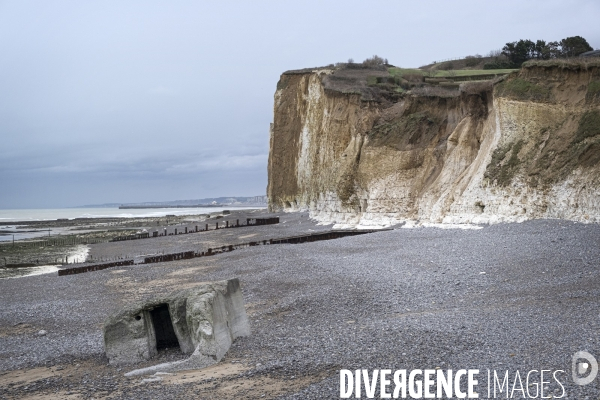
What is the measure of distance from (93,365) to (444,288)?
810cm

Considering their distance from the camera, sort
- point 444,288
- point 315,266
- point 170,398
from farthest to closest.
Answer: point 315,266 < point 444,288 < point 170,398

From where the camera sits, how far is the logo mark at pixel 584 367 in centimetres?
703

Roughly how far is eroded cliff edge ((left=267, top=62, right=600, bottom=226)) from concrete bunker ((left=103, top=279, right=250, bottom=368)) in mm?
13050

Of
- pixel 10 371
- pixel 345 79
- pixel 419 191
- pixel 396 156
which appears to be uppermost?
pixel 345 79

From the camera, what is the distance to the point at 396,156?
33.5m

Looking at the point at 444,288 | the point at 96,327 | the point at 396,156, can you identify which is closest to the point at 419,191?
the point at 396,156

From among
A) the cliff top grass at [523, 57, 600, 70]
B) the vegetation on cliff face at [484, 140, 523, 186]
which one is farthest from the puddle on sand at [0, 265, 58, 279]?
the cliff top grass at [523, 57, 600, 70]

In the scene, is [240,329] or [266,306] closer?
[240,329]

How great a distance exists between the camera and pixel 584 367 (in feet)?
24.3

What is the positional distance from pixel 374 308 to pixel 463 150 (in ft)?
60.0

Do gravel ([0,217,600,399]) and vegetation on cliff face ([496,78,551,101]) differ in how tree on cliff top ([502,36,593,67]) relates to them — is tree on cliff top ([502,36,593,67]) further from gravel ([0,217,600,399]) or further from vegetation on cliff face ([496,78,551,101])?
gravel ([0,217,600,399])

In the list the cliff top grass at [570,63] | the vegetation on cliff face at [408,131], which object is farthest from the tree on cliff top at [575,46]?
the cliff top grass at [570,63]

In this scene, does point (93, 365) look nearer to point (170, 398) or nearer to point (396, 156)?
point (170, 398)

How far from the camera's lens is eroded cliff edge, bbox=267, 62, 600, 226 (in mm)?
21039
